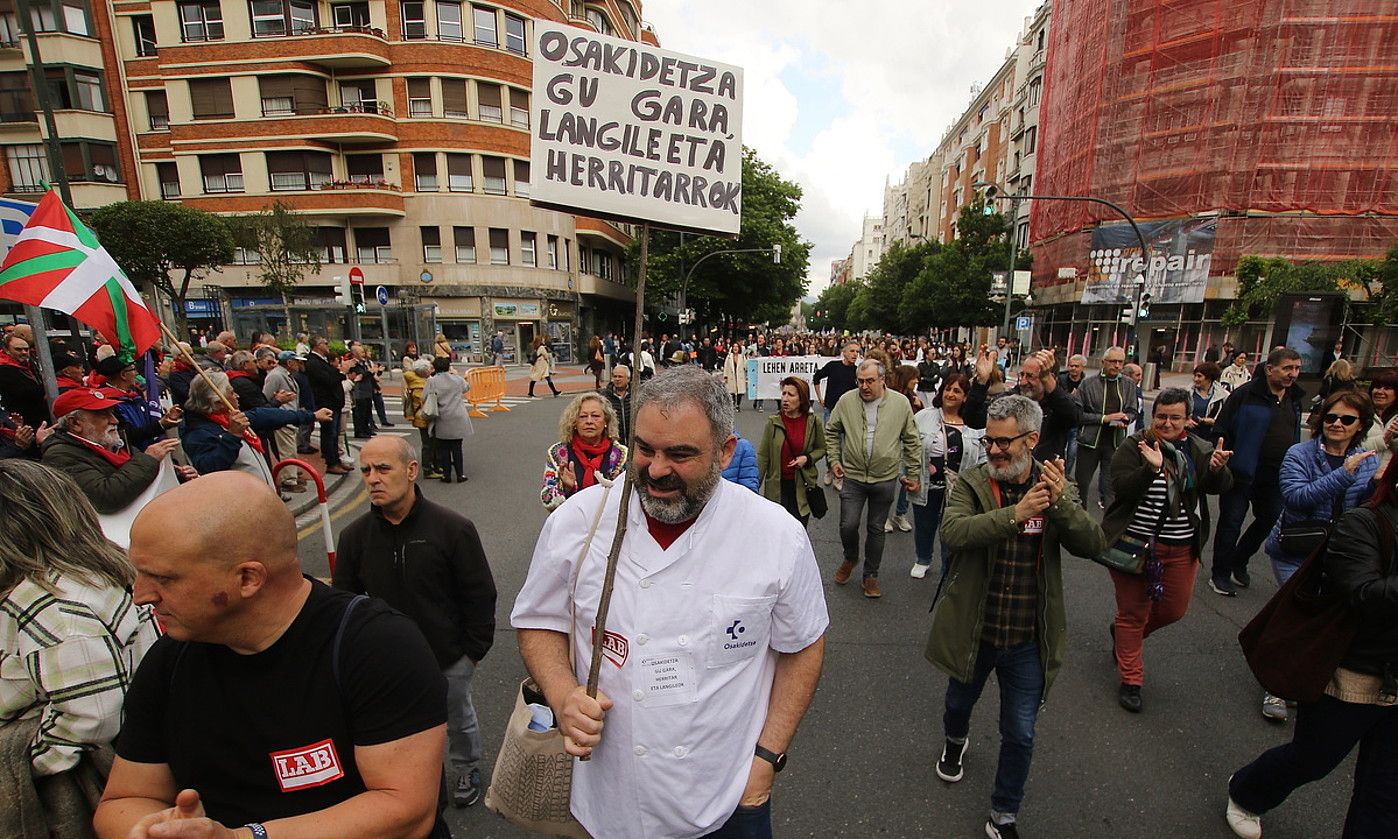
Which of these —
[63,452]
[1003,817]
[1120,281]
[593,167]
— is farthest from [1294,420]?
[1120,281]

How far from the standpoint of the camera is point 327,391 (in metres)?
9.02

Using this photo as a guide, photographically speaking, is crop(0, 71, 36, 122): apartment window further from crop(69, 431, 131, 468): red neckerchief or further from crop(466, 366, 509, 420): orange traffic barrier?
crop(69, 431, 131, 468): red neckerchief

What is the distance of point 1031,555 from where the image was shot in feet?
8.94

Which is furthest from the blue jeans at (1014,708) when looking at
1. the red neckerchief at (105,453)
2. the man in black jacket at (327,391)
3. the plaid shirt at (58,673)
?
the man in black jacket at (327,391)

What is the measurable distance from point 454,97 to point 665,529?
3325 cm

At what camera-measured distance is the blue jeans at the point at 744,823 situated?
1.76 meters

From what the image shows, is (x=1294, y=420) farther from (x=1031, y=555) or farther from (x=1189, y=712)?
(x=1031, y=555)

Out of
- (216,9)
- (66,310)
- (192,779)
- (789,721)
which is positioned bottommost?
(789,721)

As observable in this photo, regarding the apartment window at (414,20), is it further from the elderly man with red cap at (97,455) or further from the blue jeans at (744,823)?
the blue jeans at (744,823)

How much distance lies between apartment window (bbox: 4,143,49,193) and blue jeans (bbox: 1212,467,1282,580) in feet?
142

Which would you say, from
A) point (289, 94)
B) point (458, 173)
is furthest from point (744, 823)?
point (289, 94)

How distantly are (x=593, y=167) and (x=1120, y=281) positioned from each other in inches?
1361

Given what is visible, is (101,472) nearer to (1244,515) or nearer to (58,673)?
(58,673)

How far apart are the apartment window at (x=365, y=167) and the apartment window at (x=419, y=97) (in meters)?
2.72
